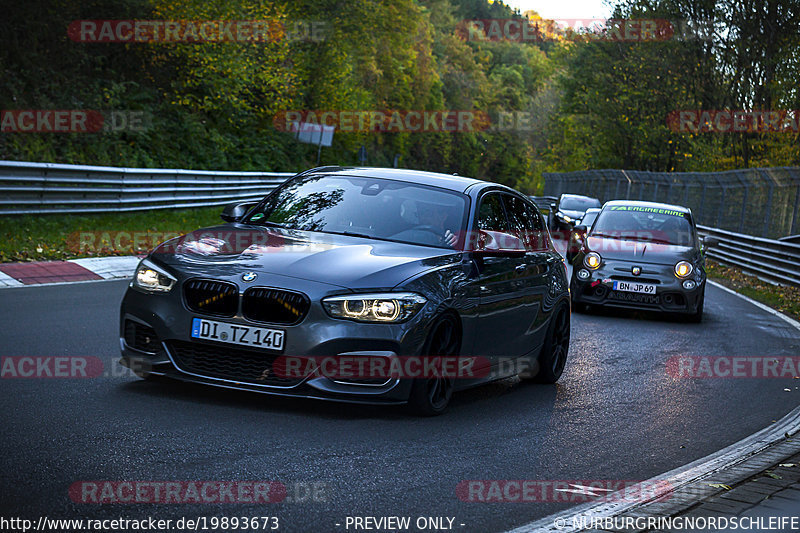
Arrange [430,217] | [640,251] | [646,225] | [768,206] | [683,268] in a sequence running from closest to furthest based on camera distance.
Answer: [430,217] < [683,268] < [640,251] < [646,225] < [768,206]

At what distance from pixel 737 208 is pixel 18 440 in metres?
28.6

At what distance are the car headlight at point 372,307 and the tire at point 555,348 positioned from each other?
250 cm

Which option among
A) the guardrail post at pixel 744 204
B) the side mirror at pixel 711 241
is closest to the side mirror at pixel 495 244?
the side mirror at pixel 711 241

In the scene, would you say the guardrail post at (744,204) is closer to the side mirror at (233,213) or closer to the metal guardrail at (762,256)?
the metal guardrail at (762,256)

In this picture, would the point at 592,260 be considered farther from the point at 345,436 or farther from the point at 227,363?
the point at 345,436

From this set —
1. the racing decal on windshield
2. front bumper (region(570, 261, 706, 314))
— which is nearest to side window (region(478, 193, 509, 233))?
front bumper (region(570, 261, 706, 314))

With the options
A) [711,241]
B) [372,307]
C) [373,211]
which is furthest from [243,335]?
[711,241]

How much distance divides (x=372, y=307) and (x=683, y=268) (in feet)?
31.1

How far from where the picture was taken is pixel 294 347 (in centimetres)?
630

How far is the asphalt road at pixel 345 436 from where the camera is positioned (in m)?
4.73

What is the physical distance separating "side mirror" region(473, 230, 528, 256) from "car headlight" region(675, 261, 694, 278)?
7381 millimetres

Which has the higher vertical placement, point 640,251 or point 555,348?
point 640,251

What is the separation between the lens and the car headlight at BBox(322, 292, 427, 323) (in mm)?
6352

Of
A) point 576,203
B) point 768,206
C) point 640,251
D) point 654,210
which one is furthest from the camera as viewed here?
point 576,203
